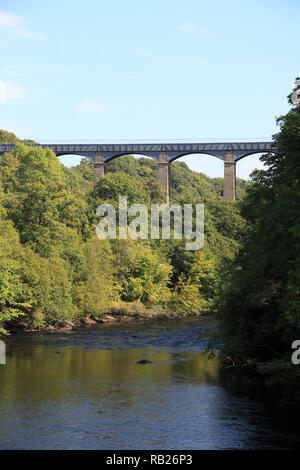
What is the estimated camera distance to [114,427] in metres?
21.8

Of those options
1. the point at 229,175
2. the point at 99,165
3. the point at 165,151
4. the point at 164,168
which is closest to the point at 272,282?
the point at 229,175

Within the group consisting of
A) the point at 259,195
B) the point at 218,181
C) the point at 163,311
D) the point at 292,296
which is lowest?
the point at 163,311

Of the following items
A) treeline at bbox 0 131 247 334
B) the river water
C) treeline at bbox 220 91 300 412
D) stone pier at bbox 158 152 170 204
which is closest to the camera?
the river water

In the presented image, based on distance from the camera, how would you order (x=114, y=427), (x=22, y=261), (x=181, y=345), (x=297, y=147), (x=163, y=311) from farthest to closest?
(x=163, y=311), (x=22, y=261), (x=181, y=345), (x=297, y=147), (x=114, y=427)

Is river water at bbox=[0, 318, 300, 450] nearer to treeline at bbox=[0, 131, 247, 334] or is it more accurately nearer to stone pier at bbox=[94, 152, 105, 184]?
treeline at bbox=[0, 131, 247, 334]

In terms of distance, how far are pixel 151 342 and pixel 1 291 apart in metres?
10.5

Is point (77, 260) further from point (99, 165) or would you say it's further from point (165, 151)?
point (165, 151)

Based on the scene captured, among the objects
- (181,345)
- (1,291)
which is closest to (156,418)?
(181,345)

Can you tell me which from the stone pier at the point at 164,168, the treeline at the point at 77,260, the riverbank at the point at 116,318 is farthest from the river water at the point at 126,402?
the stone pier at the point at 164,168

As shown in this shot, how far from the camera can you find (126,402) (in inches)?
988

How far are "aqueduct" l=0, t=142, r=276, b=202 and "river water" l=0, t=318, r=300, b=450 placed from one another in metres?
64.0

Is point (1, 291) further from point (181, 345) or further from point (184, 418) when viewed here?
point (184, 418)

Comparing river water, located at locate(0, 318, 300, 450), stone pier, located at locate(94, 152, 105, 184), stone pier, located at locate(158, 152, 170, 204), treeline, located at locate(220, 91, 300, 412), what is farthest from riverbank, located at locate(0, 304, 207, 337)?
stone pier, located at locate(94, 152, 105, 184)

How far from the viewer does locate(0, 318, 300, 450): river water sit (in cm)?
2053
